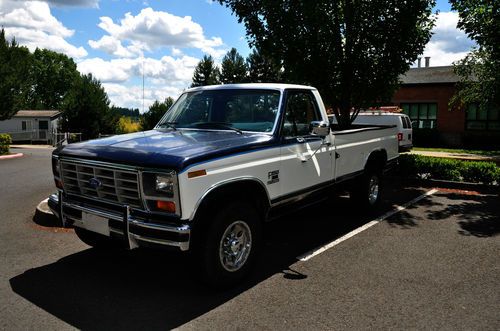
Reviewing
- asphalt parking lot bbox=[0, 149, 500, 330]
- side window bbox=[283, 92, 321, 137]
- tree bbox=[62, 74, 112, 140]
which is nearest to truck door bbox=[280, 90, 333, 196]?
side window bbox=[283, 92, 321, 137]

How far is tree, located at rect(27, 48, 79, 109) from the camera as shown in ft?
285

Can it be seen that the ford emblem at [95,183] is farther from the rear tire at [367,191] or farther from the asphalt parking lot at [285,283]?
the rear tire at [367,191]

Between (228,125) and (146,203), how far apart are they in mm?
1711

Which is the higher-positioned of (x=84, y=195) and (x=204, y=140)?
(x=204, y=140)

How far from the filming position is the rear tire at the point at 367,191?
24.3 feet

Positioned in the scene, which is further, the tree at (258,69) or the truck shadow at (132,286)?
the tree at (258,69)

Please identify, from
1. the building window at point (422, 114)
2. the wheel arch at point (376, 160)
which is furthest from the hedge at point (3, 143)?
the building window at point (422, 114)

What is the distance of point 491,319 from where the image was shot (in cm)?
383

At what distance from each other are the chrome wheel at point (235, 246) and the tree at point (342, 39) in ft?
25.2

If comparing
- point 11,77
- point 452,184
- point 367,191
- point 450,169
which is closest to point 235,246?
point 367,191

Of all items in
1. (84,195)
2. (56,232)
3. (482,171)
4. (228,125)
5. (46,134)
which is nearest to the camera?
(84,195)

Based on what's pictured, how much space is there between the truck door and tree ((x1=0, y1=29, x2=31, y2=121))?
30914 mm

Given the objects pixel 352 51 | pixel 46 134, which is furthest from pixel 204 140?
pixel 46 134

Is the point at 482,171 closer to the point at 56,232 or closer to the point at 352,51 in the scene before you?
the point at 352,51
